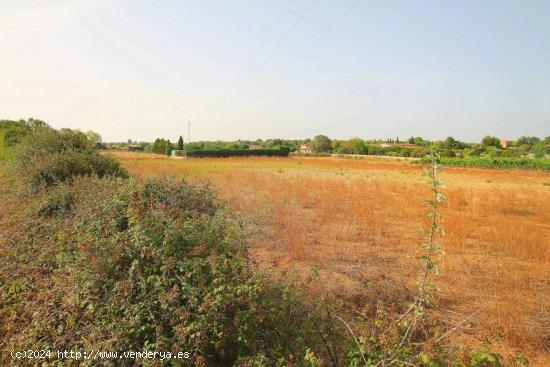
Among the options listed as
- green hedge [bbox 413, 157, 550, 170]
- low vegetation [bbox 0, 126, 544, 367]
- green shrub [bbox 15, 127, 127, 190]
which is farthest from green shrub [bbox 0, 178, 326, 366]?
green hedge [bbox 413, 157, 550, 170]

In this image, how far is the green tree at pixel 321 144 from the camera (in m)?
98.0

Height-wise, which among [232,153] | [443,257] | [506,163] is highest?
[232,153]

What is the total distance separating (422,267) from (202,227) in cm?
459

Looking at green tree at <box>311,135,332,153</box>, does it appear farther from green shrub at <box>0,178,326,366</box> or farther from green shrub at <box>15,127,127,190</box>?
green shrub at <box>0,178,326,366</box>

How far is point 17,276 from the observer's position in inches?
161

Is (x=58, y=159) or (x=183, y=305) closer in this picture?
(x=183, y=305)

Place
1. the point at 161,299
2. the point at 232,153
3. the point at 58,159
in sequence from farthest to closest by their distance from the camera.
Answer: the point at 232,153, the point at 58,159, the point at 161,299

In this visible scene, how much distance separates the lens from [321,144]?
99188 mm

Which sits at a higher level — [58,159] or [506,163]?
[58,159]

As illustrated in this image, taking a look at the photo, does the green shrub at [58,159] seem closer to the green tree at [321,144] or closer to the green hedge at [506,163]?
the green hedge at [506,163]

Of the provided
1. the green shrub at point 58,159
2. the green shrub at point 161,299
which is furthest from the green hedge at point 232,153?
the green shrub at point 161,299

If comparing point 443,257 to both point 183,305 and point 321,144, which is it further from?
point 321,144

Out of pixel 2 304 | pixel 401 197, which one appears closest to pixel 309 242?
pixel 2 304

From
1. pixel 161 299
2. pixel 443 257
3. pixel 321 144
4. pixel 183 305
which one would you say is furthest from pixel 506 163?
pixel 321 144
